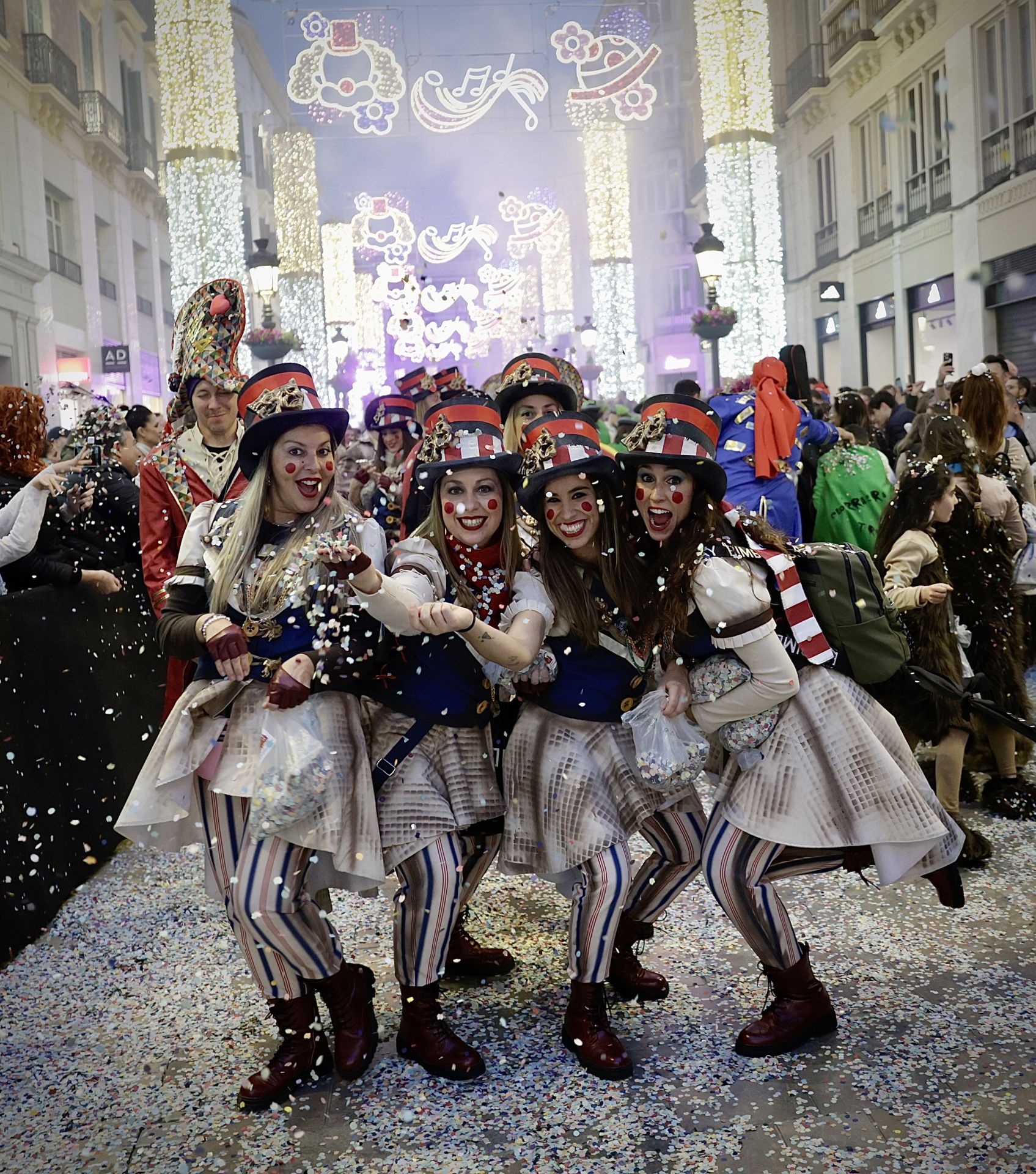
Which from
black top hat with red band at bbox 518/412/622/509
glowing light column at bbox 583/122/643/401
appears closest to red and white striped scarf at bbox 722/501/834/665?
black top hat with red band at bbox 518/412/622/509

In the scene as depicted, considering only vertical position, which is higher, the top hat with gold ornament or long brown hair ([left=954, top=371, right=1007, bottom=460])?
the top hat with gold ornament

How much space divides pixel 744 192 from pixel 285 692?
1374 centimetres

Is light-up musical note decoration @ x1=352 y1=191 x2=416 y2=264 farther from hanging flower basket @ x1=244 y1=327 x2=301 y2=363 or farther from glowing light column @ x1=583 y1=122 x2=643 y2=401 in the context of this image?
hanging flower basket @ x1=244 y1=327 x2=301 y2=363

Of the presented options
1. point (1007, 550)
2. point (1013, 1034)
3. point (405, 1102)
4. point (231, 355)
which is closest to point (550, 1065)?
point (405, 1102)

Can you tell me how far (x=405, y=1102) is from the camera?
9.35ft

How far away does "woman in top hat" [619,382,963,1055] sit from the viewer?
2.85 m

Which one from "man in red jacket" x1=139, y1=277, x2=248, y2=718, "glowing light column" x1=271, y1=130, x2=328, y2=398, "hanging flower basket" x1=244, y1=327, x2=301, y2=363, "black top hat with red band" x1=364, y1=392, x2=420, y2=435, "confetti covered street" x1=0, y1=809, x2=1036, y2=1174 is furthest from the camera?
"glowing light column" x1=271, y1=130, x2=328, y2=398

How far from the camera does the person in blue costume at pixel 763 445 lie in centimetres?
516

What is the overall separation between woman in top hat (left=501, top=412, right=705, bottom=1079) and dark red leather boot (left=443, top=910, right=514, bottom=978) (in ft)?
1.88

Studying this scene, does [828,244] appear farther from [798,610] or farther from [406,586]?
[406,586]

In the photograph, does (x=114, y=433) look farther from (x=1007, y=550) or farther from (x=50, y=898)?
(x=1007, y=550)

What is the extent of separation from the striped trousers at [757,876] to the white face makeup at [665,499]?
781 mm

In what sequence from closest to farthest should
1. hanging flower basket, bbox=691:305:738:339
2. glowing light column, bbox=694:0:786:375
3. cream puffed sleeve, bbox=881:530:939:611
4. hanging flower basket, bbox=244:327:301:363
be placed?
cream puffed sleeve, bbox=881:530:939:611 → hanging flower basket, bbox=691:305:738:339 → glowing light column, bbox=694:0:786:375 → hanging flower basket, bbox=244:327:301:363

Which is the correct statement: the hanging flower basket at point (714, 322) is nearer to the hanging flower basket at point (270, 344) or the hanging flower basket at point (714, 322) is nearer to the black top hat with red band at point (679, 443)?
the hanging flower basket at point (270, 344)
